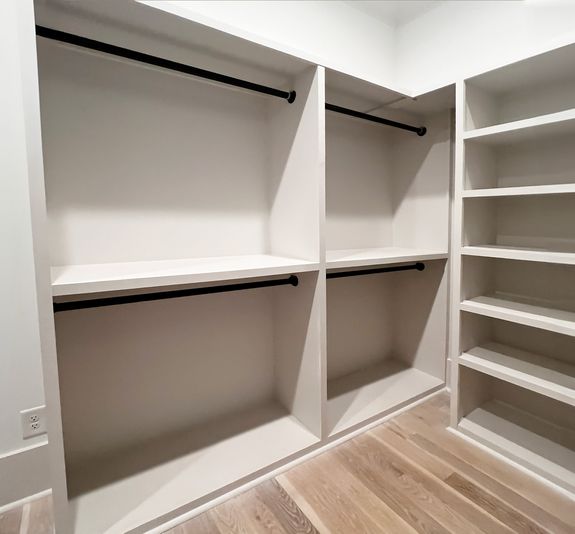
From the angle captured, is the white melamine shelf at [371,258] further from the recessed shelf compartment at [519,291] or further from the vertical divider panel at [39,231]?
Answer: the vertical divider panel at [39,231]

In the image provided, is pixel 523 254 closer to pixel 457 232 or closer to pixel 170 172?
pixel 457 232

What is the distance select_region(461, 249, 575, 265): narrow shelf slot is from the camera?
127 cm

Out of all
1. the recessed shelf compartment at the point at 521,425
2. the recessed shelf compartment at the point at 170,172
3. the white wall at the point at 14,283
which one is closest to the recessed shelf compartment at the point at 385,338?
the recessed shelf compartment at the point at 521,425

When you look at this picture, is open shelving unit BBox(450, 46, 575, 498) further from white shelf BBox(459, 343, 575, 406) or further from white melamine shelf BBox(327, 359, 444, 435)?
white melamine shelf BBox(327, 359, 444, 435)

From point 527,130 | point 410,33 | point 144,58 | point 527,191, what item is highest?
point 410,33

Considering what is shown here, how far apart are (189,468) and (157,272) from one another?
849 millimetres

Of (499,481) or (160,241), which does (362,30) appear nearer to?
(160,241)

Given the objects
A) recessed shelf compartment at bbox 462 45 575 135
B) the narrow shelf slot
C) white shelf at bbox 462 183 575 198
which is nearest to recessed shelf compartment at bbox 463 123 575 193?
white shelf at bbox 462 183 575 198

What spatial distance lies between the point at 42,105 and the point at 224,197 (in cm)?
76

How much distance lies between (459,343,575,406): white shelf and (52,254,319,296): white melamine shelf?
94cm

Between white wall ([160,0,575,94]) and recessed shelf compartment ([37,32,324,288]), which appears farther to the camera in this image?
white wall ([160,0,575,94])

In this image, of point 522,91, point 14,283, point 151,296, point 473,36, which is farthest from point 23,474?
point 473,36

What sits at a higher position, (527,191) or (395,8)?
(395,8)

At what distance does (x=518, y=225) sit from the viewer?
172cm
